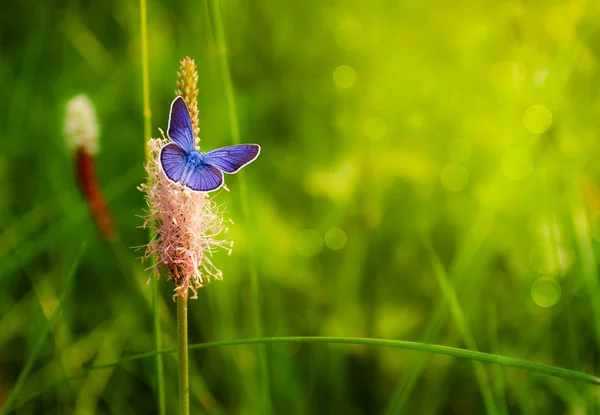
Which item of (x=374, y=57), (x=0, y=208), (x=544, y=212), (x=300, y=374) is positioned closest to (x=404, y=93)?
(x=374, y=57)

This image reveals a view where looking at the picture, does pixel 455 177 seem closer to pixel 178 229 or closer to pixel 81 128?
pixel 81 128

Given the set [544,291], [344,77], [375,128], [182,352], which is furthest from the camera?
[344,77]

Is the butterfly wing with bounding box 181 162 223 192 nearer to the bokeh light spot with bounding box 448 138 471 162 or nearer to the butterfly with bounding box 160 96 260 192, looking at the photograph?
the butterfly with bounding box 160 96 260 192

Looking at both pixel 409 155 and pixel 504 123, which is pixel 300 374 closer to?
pixel 409 155

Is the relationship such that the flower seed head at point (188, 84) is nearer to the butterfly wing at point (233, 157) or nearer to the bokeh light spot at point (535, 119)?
the butterfly wing at point (233, 157)

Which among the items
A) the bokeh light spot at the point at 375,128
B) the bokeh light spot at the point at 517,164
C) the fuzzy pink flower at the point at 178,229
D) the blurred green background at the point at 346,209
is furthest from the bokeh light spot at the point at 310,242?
the fuzzy pink flower at the point at 178,229

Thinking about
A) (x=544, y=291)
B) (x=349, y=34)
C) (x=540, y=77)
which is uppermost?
(x=349, y=34)

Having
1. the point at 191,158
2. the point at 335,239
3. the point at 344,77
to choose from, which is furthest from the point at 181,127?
the point at 344,77
